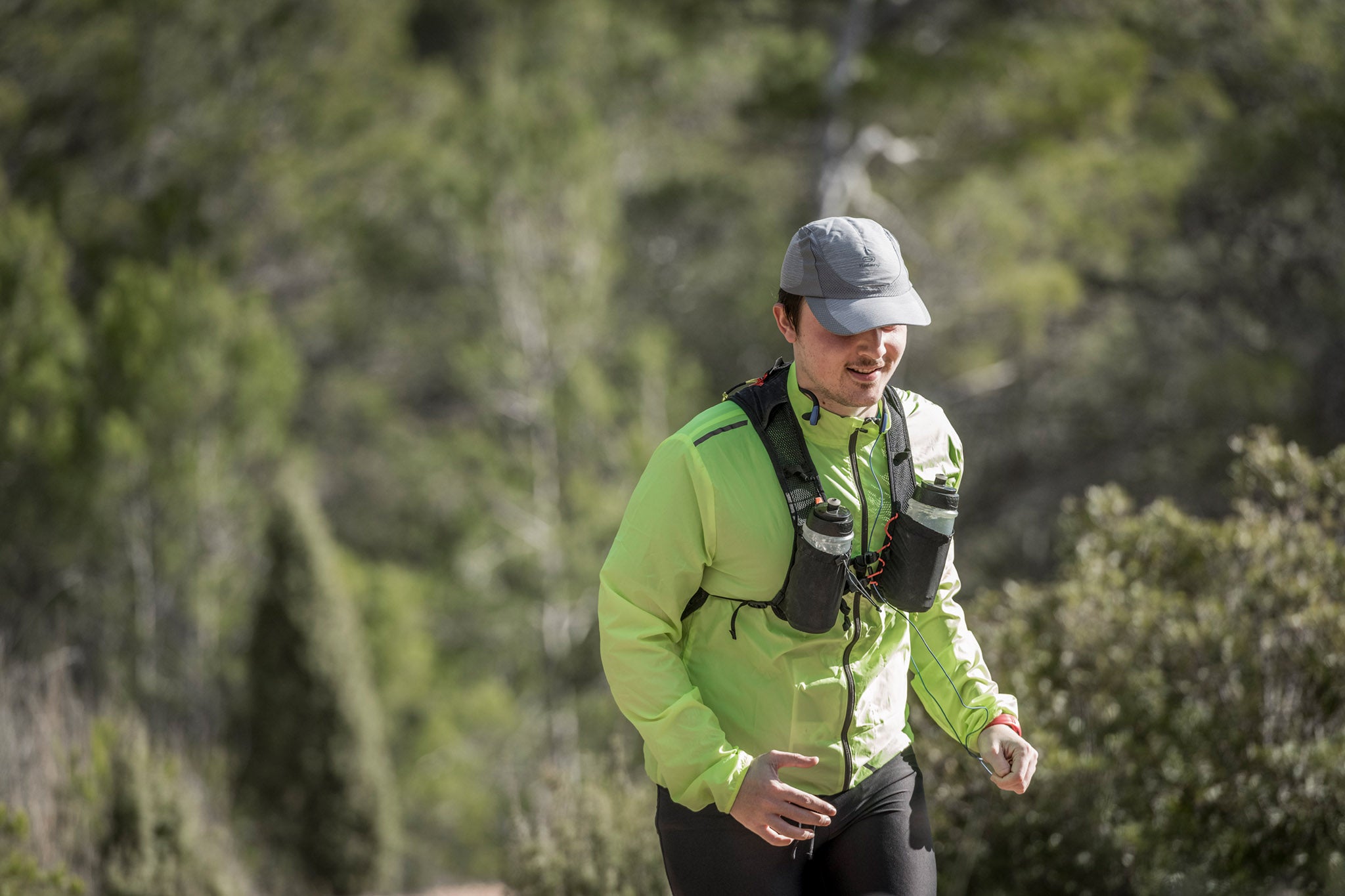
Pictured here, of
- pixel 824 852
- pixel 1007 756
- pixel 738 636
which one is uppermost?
pixel 738 636

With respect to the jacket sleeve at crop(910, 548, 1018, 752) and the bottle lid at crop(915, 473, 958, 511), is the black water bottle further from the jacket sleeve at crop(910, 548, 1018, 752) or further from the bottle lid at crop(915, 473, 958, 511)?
the jacket sleeve at crop(910, 548, 1018, 752)

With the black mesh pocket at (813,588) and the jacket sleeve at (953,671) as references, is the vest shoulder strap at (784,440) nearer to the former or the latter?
the black mesh pocket at (813,588)

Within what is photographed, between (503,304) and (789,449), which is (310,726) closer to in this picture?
(503,304)

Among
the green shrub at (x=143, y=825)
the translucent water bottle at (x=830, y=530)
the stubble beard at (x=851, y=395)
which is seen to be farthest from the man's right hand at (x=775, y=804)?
the green shrub at (x=143, y=825)

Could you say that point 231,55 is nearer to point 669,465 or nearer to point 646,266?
point 646,266

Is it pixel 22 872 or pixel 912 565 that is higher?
pixel 912 565

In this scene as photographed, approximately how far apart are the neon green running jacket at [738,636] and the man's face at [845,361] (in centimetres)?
4

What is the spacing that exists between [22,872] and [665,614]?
9.47ft

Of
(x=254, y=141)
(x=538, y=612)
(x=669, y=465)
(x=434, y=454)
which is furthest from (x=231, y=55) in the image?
(x=669, y=465)

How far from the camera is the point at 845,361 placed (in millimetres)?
1836

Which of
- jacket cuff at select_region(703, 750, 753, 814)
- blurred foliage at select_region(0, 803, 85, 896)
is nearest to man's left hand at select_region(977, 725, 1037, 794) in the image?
jacket cuff at select_region(703, 750, 753, 814)

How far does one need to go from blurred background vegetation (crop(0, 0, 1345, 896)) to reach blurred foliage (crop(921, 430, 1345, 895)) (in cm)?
615

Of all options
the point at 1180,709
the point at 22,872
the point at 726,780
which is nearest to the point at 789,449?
the point at 726,780

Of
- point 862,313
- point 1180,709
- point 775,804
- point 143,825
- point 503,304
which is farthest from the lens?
point 503,304
